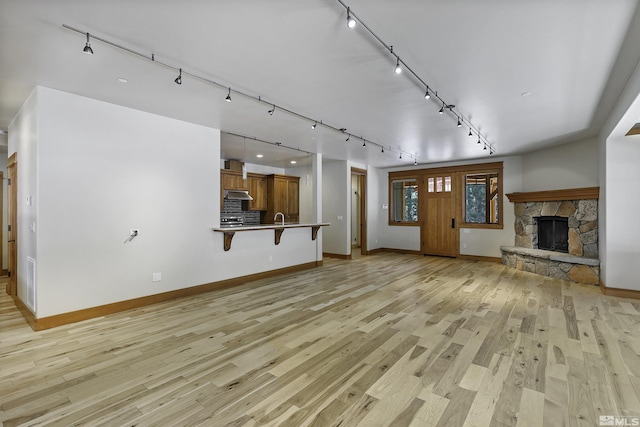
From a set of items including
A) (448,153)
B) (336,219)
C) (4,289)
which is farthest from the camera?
(336,219)

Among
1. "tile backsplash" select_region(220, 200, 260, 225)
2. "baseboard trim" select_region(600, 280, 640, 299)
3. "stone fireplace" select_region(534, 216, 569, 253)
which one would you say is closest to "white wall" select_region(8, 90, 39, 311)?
"tile backsplash" select_region(220, 200, 260, 225)

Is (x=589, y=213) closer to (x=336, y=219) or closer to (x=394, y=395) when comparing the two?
(x=336, y=219)

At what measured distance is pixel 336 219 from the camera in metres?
8.43

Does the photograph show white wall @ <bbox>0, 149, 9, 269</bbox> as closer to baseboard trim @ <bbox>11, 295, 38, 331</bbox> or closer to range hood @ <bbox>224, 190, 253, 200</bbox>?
baseboard trim @ <bbox>11, 295, 38, 331</bbox>

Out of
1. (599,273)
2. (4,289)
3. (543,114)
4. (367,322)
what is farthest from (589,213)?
(4,289)

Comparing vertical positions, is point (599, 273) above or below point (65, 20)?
below

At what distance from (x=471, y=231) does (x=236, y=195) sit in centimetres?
617

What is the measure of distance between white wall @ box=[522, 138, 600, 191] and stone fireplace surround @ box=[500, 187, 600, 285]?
34 centimetres

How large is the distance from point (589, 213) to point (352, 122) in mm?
4879

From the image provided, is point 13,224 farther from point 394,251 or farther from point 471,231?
point 471,231

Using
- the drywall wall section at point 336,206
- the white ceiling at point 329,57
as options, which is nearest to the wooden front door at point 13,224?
the white ceiling at point 329,57

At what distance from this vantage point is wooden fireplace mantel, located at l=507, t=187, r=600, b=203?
5746 mm

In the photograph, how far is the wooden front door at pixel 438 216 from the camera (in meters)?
8.53

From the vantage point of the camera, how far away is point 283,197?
8.95m
